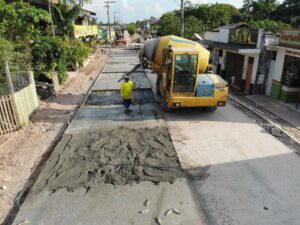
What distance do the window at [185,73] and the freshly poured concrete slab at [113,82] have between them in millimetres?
6158

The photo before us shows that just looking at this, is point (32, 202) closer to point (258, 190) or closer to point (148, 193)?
point (148, 193)

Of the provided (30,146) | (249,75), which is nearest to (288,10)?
(249,75)

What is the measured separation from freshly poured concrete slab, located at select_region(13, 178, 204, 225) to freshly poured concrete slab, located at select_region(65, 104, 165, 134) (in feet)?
13.2

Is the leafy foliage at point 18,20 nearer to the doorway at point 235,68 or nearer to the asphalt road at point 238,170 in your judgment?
the asphalt road at point 238,170

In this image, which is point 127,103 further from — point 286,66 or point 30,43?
point 286,66

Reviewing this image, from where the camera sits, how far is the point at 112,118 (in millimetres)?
11547

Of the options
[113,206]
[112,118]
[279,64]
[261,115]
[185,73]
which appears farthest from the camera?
[279,64]

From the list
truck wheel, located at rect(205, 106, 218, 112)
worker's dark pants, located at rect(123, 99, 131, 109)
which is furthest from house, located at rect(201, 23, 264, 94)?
worker's dark pants, located at rect(123, 99, 131, 109)

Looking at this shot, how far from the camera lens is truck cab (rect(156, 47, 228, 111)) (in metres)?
10.8

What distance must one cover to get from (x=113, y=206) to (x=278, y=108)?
10.5 metres

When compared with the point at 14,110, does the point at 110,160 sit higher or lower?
lower

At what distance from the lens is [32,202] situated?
6254 mm

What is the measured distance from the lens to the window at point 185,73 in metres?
10.8

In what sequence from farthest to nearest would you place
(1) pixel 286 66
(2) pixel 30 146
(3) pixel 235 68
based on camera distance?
(3) pixel 235 68, (1) pixel 286 66, (2) pixel 30 146
